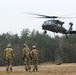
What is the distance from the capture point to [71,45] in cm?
10000

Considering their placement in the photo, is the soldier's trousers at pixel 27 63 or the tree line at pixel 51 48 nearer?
the soldier's trousers at pixel 27 63

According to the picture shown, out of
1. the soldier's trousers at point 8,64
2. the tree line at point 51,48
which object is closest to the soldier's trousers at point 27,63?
the soldier's trousers at point 8,64

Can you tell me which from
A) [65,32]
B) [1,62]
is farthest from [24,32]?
[65,32]

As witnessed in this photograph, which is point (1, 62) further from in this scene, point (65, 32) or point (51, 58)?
point (65, 32)

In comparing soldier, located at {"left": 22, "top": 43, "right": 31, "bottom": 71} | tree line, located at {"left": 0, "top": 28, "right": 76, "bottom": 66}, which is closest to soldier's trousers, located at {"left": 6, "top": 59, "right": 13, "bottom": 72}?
soldier, located at {"left": 22, "top": 43, "right": 31, "bottom": 71}

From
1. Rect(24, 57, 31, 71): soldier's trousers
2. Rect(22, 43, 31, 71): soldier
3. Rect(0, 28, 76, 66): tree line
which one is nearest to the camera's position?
Rect(22, 43, 31, 71): soldier

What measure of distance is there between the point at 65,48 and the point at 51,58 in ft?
15.6

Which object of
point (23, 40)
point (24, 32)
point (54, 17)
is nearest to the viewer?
point (54, 17)

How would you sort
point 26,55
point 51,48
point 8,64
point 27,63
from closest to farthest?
point 26,55 → point 8,64 → point 27,63 → point 51,48

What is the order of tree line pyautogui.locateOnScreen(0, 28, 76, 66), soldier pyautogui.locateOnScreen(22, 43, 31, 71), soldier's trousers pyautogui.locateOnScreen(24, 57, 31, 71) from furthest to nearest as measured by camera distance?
tree line pyautogui.locateOnScreen(0, 28, 76, 66) → soldier's trousers pyautogui.locateOnScreen(24, 57, 31, 71) → soldier pyautogui.locateOnScreen(22, 43, 31, 71)

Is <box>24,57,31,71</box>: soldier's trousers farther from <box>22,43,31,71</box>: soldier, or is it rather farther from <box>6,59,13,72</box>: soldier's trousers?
<box>6,59,13,72</box>: soldier's trousers

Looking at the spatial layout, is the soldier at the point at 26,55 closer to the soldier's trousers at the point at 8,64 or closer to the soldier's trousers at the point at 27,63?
the soldier's trousers at the point at 27,63

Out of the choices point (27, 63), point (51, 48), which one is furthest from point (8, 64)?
point (51, 48)

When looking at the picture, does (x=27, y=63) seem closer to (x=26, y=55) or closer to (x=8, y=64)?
(x=26, y=55)
